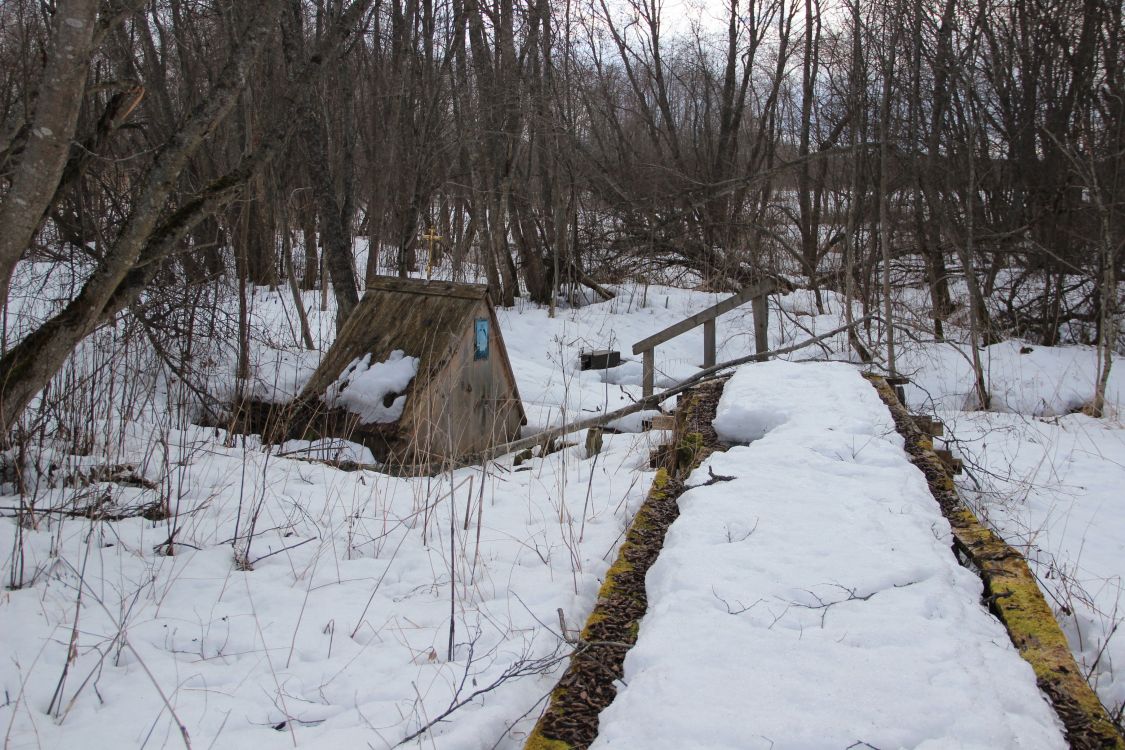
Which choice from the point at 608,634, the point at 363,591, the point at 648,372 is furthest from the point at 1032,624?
the point at 648,372

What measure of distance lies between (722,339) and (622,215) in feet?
13.0

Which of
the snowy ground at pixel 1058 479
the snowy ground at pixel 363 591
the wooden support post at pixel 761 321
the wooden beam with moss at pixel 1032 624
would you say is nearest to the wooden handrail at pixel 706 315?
the wooden support post at pixel 761 321

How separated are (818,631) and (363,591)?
71.4 inches

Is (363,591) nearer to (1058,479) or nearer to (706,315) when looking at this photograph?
(1058,479)

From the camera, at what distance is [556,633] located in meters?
2.85

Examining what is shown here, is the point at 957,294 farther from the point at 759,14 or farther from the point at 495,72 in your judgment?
the point at 495,72

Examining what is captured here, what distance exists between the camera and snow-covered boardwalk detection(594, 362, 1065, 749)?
198 centimetres

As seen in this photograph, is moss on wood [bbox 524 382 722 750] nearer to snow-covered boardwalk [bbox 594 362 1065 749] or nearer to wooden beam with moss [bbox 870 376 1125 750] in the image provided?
snow-covered boardwalk [bbox 594 362 1065 749]

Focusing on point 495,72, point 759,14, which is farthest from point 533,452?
point 759,14

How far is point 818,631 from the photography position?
245 centimetres

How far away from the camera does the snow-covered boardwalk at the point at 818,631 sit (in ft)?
6.51

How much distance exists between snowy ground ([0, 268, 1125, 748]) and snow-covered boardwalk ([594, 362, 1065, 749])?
2 centimetres

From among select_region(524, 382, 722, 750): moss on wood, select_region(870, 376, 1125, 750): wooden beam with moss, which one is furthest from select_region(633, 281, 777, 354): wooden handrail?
select_region(870, 376, 1125, 750): wooden beam with moss

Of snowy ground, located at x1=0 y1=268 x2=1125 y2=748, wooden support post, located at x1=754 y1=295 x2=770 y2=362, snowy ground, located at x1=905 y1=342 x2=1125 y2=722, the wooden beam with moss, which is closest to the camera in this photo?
the wooden beam with moss
